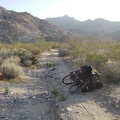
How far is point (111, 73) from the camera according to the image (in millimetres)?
12922

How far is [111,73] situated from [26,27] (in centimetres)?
7447

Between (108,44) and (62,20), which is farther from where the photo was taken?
(62,20)

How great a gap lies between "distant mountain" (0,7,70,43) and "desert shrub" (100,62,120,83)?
56.1m

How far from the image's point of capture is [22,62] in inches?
857

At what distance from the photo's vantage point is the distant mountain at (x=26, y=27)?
73.7 m

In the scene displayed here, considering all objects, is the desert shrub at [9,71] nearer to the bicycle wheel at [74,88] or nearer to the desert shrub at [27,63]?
the bicycle wheel at [74,88]

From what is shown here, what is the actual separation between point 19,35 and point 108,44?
6050 cm

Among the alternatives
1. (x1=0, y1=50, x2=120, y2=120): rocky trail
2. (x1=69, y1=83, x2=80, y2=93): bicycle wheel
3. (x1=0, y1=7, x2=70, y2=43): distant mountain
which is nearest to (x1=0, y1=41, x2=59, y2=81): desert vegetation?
(x1=0, y1=50, x2=120, y2=120): rocky trail

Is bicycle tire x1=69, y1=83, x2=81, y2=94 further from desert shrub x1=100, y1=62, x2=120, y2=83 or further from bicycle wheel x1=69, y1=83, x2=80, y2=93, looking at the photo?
desert shrub x1=100, y1=62, x2=120, y2=83

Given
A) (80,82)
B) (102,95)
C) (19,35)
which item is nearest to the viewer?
(102,95)

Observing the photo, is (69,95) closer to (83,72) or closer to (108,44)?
(83,72)

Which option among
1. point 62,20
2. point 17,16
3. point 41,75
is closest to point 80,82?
point 41,75

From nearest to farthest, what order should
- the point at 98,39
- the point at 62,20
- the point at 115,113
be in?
the point at 115,113, the point at 98,39, the point at 62,20

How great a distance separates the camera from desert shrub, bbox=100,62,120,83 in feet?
42.3
